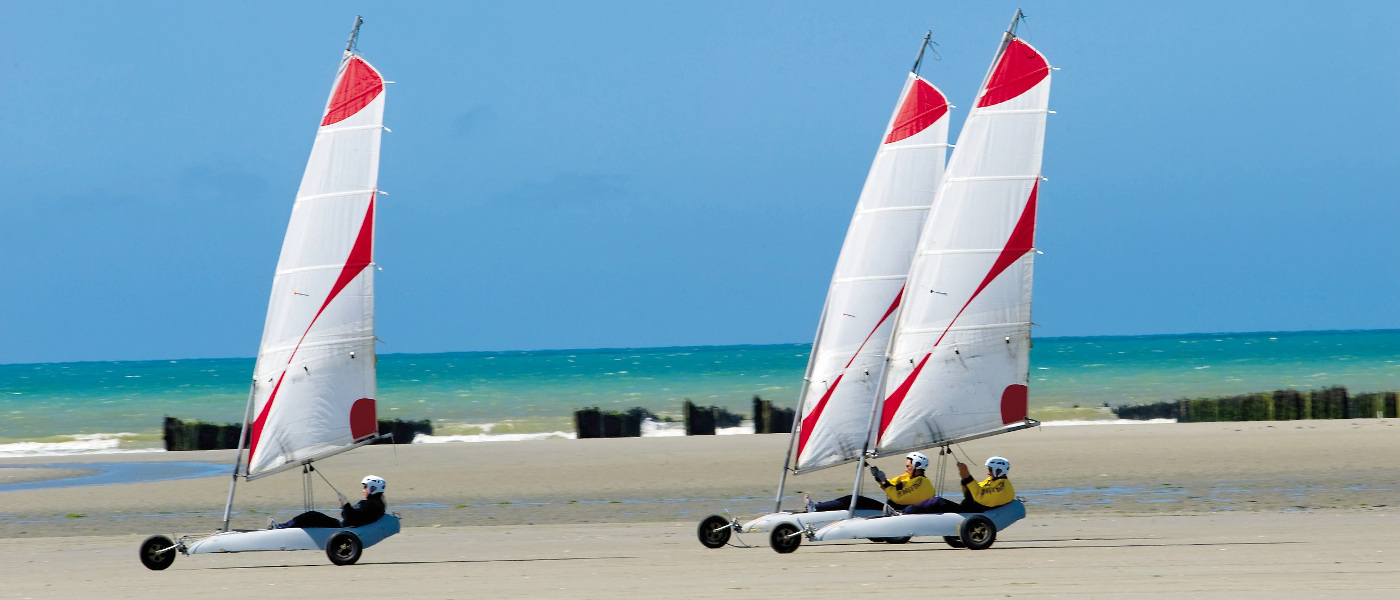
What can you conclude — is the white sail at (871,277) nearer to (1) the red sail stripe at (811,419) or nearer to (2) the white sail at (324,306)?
(1) the red sail stripe at (811,419)

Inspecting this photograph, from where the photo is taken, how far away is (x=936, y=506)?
1491cm

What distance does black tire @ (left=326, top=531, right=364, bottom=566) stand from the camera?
14500 mm

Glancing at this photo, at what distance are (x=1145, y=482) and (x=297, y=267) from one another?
46.1ft

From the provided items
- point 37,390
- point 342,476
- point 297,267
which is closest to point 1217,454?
point 342,476

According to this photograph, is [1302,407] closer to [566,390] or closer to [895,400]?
[895,400]

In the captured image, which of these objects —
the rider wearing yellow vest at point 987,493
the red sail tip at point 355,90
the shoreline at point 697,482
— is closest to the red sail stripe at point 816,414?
the rider wearing yellow vest at point 987,493

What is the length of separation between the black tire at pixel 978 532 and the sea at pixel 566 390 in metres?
24.8

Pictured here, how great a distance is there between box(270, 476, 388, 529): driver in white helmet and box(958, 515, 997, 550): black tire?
5751 mm

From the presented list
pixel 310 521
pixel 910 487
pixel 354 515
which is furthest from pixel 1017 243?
pixel 310 521

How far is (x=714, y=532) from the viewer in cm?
1563

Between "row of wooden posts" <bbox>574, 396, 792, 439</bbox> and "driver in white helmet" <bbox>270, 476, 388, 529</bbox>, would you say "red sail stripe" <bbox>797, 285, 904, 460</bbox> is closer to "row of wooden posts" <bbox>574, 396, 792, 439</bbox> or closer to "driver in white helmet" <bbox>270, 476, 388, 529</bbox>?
"driver in white helmet" <bbox>270, 476, 388, 529</bbox>

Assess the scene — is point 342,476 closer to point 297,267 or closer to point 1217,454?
point 297,267

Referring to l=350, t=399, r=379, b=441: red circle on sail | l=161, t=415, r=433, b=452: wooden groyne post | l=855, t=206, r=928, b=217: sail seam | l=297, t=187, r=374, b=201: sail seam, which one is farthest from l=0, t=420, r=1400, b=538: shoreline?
l=297, t=187, r=374, b=201: sail seam

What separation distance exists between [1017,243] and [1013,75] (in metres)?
1.74
